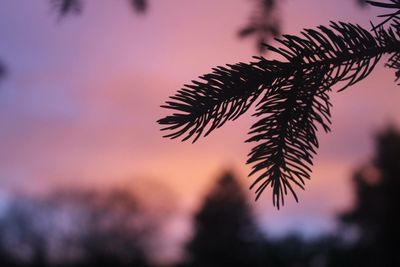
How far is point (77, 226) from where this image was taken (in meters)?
27.5

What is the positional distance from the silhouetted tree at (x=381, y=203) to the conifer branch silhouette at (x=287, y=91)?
66.2 ft

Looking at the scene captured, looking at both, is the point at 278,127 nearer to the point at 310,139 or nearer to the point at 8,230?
the point at 310,139

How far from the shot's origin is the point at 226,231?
69.8 feet

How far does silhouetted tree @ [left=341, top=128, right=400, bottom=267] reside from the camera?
2036 cm

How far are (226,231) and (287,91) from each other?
20.9 meters

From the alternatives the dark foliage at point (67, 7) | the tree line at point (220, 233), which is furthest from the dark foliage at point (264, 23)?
the tree line at point (220, 233)

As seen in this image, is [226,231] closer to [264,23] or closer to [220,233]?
[220,233]

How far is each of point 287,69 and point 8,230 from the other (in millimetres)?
27984

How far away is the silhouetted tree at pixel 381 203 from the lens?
20359mm

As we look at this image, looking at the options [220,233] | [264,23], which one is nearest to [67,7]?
[264,23]

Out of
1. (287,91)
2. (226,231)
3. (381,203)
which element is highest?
(381,203)

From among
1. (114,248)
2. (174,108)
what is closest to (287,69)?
(174,108)

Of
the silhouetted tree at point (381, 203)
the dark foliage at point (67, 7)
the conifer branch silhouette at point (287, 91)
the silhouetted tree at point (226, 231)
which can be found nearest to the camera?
the conifer branch silhouette at point (287, 91)

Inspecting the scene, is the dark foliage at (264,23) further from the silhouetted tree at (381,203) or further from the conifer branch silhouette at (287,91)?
the silhouetted tree at (381,203)
